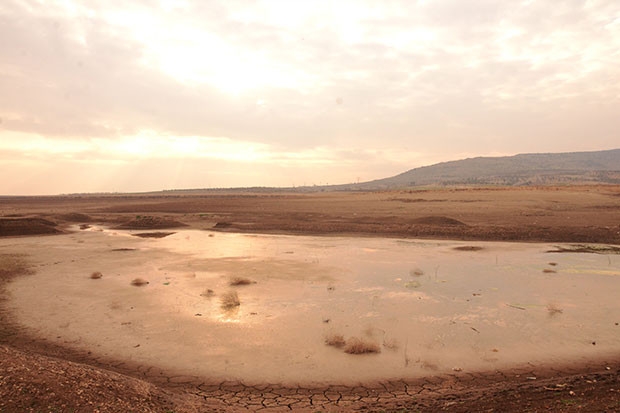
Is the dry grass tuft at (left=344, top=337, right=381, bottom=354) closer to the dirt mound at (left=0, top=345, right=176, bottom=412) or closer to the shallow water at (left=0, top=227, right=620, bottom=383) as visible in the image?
the shallow water at (left=0, top=227, right=620, bottom=383)

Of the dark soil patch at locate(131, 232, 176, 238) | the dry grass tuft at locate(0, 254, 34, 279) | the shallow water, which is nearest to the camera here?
the shallow water

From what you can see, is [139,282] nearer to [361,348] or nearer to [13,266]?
[13,266]

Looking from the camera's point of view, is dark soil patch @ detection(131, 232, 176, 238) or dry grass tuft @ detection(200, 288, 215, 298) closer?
dry grass tuft @ detection(200, 288, 215, 298)

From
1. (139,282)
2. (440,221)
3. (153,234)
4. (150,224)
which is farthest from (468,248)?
(150,224)

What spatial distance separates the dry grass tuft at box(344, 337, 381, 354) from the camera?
34.3 ft

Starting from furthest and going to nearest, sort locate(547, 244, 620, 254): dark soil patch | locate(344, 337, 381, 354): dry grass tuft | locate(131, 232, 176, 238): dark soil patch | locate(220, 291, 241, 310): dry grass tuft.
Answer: locate(131, 232, 176, 238): dark soil patch
locate(547, 244, 620, 254): dark soil patch
locate(220, 291, 241, 310): dry grass tuft
locate(344, 337, 381, 354): dry grass tuft

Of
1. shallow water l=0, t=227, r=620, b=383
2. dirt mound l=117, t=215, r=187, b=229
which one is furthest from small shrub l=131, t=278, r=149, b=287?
dirt mound l=117, t=215, r=187, b=229

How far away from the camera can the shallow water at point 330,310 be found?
400 inches

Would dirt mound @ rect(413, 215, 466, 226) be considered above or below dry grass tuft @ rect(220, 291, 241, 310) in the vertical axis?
above

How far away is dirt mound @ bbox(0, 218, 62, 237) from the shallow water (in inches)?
678

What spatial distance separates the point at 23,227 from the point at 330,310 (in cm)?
3826

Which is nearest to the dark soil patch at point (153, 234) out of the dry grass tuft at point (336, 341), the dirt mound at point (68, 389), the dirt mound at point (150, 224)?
the dirt mound at point (150, 224)

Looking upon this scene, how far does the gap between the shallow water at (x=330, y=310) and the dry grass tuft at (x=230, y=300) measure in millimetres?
385

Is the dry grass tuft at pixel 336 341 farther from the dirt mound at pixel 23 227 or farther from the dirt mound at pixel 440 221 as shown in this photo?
the dirt mound at pixel 23 227
